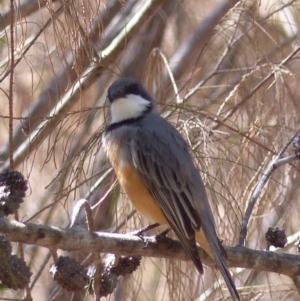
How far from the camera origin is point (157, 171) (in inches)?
134

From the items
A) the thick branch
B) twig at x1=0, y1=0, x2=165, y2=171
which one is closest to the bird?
the thick branch

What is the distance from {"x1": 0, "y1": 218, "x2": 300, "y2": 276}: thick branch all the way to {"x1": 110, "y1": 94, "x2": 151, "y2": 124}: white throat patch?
0.76 meters

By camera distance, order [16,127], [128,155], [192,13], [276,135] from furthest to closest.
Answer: [192,13]
[16,127]
[276,135]
[128,155]

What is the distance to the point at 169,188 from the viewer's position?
132 inches

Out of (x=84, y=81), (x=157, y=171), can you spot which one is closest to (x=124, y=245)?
(x=157, y=171)

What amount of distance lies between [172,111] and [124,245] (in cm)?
106

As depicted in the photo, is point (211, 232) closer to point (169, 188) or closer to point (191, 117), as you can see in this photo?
point (169, 188)

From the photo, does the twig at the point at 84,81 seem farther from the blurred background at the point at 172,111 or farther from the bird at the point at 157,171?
the bird at the point at 157,171

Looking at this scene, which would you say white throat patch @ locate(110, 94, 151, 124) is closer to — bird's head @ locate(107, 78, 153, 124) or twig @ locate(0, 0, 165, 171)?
bird's head @ locate(107, 78, 153, 124)

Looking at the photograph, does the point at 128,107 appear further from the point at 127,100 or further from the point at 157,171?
the point at 157,171

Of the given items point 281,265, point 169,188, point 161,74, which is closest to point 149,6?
point 161,74

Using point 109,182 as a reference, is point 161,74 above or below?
above

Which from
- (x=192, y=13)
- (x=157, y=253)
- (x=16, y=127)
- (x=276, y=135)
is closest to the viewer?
(x=157, y=253)

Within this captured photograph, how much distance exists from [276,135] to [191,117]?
2.21ft
